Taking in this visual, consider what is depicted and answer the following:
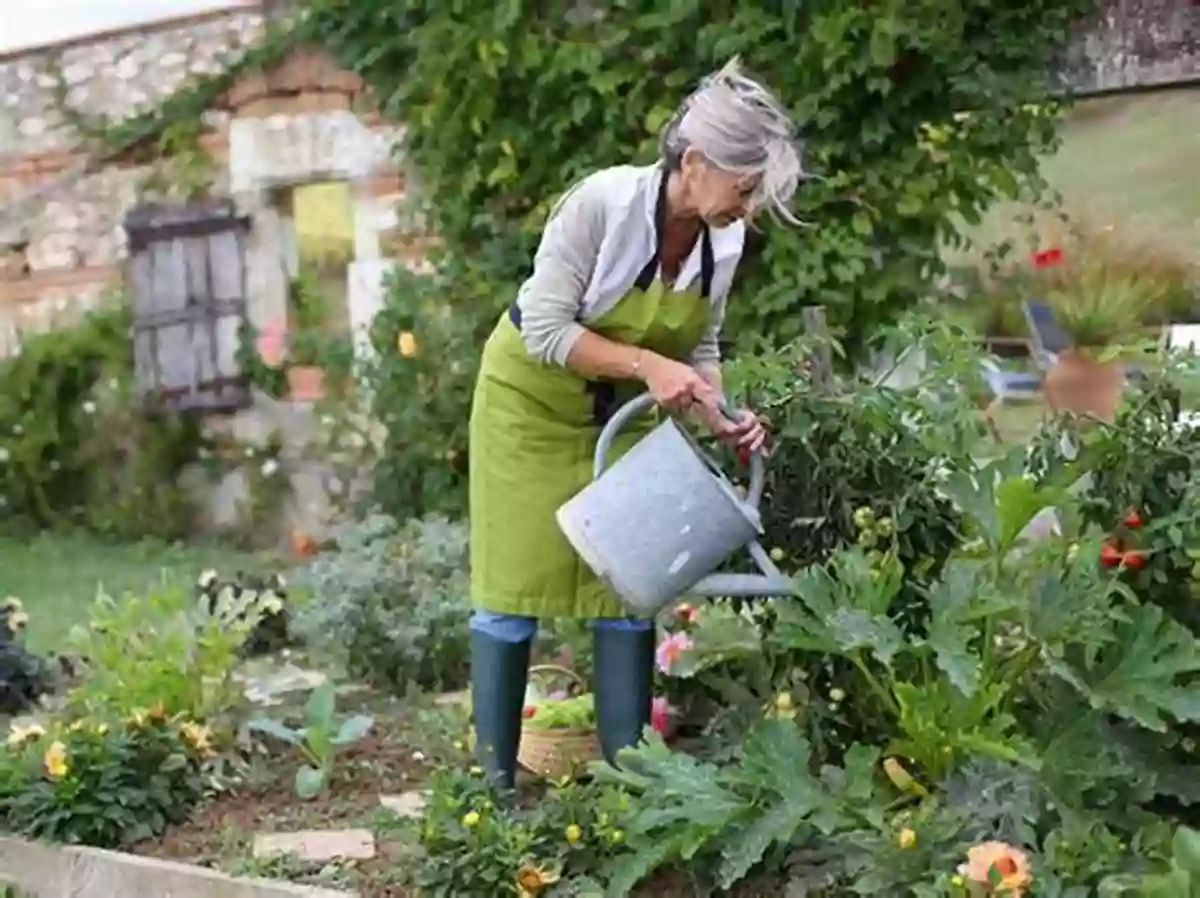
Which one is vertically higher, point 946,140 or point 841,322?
point 946,140

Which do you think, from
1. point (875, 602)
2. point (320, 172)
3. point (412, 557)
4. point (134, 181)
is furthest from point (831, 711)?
point (134, 181)

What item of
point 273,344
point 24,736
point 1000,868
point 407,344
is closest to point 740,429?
point 1000,868

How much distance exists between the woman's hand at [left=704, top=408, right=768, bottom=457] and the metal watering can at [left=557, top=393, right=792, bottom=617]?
0.08 meters

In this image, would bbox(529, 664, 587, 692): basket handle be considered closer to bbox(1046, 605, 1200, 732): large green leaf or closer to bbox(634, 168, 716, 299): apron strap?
bbox(634, 168, 716, 299): apron strap

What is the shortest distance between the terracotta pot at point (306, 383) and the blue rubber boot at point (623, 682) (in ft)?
13.5

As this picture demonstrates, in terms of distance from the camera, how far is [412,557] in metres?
5.08

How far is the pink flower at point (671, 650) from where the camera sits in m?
3.48

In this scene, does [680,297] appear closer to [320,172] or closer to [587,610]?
[587,610]

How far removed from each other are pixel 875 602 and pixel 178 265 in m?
5.13

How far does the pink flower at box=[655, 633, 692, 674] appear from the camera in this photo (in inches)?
137

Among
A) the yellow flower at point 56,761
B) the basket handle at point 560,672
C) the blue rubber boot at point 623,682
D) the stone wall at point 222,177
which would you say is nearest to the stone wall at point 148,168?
the stone wall at point 222,177

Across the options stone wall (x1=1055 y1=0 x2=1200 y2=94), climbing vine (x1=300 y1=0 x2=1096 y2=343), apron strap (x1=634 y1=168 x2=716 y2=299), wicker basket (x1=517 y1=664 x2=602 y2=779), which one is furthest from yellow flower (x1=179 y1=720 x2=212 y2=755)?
stone wall (x1=1055 y1=0 x2=1200 y2=94)

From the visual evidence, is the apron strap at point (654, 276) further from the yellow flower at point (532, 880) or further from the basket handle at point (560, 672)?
the basket handle at point (560, 672)

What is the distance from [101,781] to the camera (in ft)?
11.4
